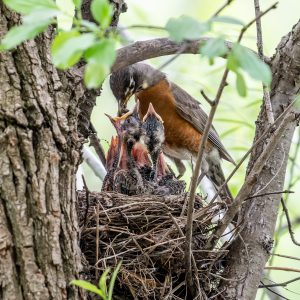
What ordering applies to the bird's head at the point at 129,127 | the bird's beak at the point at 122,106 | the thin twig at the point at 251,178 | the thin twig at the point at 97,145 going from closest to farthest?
1. the thin twig at the point at 251,178
2. the thin twig at the point at 97,145
3. the bird's head at the point at 129,127
4. the bird's beak at the point at 122,106

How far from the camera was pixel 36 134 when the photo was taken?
2.21 m

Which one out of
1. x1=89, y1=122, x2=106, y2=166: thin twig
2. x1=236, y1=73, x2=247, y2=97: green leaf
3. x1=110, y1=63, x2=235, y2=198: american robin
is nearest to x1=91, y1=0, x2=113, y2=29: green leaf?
x1=236, y1=73, x2=247, y2=97: green leaf

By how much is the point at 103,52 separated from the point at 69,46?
7cm

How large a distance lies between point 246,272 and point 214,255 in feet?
0.52

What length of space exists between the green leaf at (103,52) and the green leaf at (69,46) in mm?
16

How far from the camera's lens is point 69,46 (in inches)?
55.7

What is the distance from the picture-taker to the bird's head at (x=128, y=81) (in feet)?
15.8

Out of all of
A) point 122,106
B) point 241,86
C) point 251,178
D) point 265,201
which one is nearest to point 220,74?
point 122,106

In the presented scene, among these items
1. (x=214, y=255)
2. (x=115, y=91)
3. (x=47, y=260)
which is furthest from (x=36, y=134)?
(x=115, y=91)

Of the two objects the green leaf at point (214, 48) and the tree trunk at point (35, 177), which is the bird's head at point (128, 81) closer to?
the tree trunk at point (35, 177)

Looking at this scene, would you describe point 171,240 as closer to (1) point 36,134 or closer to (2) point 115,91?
(1) point 36,134

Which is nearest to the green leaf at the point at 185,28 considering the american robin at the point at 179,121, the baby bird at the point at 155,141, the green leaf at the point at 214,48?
the green leaf at the point at 214,48

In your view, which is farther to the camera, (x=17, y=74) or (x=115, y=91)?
(x=115, y=91)

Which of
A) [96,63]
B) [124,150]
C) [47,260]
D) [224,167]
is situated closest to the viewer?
[96,63]
